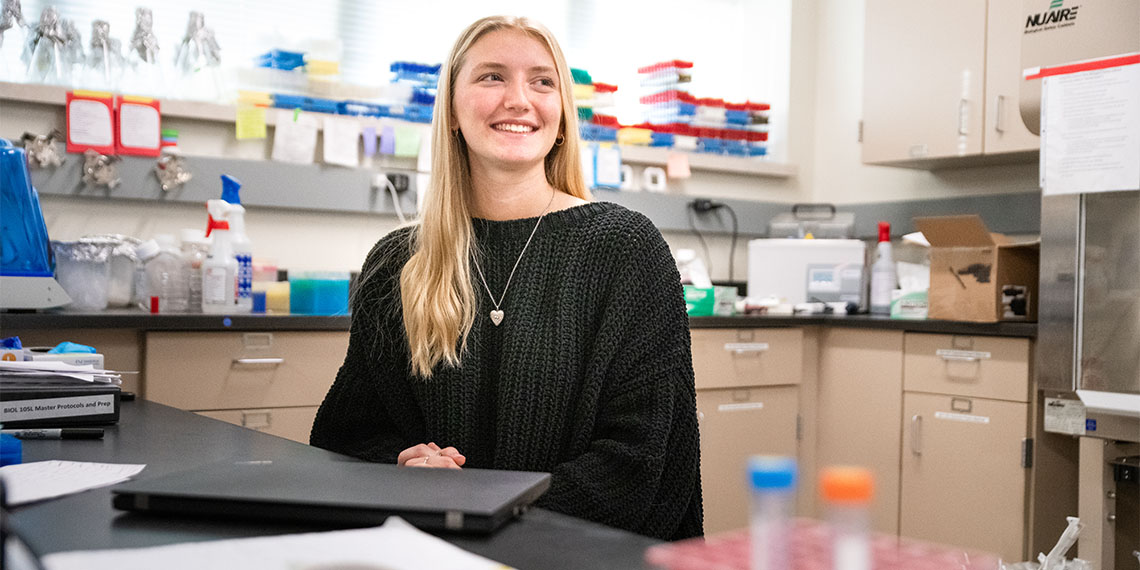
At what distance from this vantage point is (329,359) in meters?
2.51

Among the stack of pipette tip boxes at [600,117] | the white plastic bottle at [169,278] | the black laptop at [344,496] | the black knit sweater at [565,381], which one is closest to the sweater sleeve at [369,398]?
the black knit sweater at [565,381]

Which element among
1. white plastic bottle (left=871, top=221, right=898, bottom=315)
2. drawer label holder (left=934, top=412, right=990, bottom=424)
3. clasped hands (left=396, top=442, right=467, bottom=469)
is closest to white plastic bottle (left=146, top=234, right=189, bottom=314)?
clasped hands (left=396, top=442, right=467, bottom=469)

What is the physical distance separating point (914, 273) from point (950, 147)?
18.1 inches

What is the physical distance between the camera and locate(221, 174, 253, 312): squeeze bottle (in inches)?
103

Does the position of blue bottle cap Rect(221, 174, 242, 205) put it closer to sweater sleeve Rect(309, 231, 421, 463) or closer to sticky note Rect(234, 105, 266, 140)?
sticky note Rect(234, 105, 266, 140)

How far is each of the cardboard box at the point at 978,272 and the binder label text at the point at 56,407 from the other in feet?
7.35

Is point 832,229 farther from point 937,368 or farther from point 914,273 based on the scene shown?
point 937,368

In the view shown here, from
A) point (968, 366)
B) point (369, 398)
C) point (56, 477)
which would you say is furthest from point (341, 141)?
point (56, 477)

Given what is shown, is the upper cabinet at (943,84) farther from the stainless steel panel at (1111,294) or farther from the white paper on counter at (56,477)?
the white paper on counter at (56,477)

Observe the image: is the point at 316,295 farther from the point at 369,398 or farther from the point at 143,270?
the point at 369,398

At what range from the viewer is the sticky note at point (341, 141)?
3.11 meters

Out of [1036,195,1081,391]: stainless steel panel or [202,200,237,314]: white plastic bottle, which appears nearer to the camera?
[1036,195,1081,391]: stainless steel panel

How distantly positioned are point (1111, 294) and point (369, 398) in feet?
5.86

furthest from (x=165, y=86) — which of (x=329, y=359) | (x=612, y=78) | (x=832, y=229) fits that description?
(x=832, y=229)
